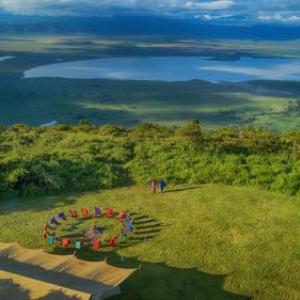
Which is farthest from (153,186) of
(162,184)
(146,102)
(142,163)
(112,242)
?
(146,102)

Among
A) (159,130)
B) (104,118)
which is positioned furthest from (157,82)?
(159,130)

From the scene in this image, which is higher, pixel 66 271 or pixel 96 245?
pixel 66 271

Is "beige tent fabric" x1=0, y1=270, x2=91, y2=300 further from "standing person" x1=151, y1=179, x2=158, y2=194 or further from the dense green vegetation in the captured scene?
"standing person" x1=151, y1=179, x2=158, y2=194

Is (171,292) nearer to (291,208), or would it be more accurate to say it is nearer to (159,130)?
(291,208)

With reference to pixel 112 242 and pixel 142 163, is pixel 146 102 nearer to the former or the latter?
pixel 142 163

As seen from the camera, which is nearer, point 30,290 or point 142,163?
point 30,290

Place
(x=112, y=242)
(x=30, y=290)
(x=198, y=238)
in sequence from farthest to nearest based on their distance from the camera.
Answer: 1. (x=198, y=238)
2. (x=112, y=242)
3. (x=30, y=290)
